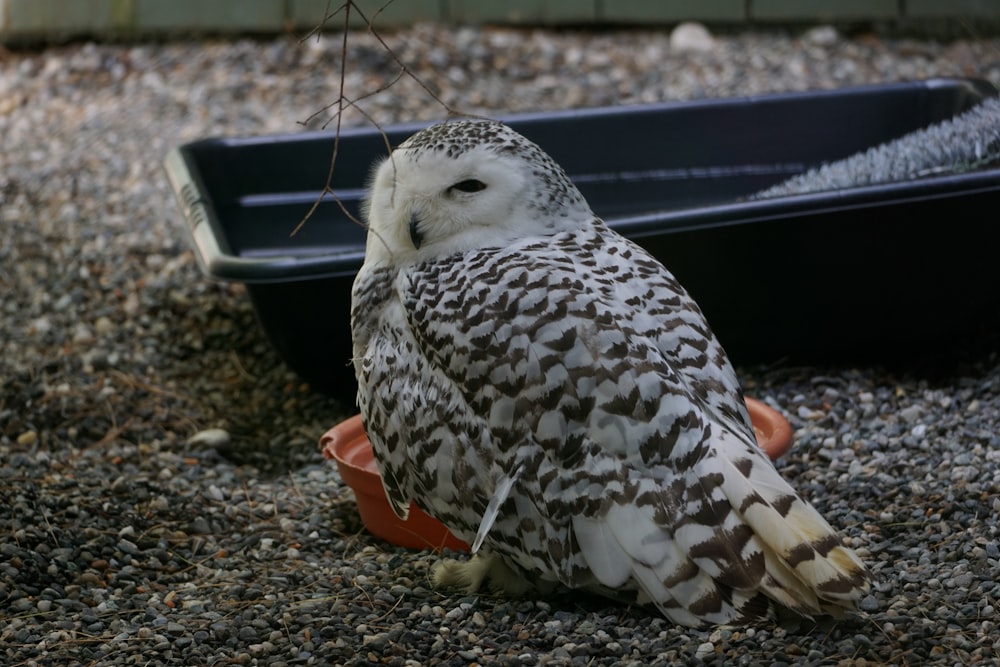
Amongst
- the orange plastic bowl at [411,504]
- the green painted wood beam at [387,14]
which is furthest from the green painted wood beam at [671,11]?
the orange plastic bowl at [411,504]

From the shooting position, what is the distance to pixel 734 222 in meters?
3.63

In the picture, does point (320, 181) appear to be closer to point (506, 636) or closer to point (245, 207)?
point (245, 207)

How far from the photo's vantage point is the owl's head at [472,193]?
2734mm

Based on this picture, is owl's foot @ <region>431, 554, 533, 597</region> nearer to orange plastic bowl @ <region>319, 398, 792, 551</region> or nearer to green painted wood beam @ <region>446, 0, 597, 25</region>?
orange plastic bowl @ <region>319, 398, 792, 551</region>

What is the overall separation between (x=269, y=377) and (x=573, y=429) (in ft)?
6.69

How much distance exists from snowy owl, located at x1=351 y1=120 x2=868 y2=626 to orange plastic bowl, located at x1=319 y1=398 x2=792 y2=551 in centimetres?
21

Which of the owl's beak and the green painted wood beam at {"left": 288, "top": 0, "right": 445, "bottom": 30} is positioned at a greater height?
the owl's beak

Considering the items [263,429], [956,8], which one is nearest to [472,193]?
[263,429]

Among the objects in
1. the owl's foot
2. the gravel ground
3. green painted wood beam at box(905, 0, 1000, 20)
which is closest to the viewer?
the gravel ground

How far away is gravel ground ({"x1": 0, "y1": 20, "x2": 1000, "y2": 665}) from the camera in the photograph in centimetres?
246

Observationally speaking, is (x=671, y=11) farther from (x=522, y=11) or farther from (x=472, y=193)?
(x=472, y=193)

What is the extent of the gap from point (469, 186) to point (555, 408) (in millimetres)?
586

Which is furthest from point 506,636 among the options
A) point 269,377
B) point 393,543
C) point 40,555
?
point 269,377

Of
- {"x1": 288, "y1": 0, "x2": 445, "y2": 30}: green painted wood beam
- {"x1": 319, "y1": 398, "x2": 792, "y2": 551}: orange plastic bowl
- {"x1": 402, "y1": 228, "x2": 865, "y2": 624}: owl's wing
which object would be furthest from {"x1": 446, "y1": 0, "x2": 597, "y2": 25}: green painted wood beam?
{"x1": 402, "y1": 228, "x2": 865, "y2": 624}: owl's wing
